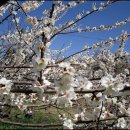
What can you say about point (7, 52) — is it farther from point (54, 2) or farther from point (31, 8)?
point (54, 2)

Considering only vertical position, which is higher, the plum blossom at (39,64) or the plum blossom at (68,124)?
the plum blossom at (39,64)

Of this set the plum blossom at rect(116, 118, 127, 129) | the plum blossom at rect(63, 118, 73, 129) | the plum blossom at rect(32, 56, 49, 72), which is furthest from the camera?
the plum blossom at rect(116, 118, 127, 129)

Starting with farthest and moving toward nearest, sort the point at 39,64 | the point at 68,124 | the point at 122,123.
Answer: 1. the point at 122,123
2. the point at 68,124
3. the point at 39,64

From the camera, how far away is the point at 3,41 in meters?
9.16

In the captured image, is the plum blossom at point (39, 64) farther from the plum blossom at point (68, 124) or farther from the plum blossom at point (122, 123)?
the plum blossom at point (122, 123)

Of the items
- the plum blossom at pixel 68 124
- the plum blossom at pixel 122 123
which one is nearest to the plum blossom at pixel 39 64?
the plum blossom at pixel 68 124

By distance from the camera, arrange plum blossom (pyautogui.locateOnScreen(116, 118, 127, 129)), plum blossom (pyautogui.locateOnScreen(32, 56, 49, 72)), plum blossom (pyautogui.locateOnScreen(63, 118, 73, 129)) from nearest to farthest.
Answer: plum blossom (pyautogui.locateOnScreen(32, 56, 49, 72)) → plum blossom (pyautogui.locateOnScreen(63, 118, 73, 129)) → plum blossom (pyautogui.locateOnScreen(116, 118, 127, 129))

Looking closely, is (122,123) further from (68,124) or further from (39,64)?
(39,64)

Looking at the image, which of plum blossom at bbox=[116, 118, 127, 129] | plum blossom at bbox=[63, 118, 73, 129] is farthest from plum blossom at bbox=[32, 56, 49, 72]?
plum blossom at bbox=[116, 118, 127, 129]

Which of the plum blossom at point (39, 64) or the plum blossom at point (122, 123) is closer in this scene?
the plum blossom at point (39, 64)

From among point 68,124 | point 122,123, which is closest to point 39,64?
point 68,124

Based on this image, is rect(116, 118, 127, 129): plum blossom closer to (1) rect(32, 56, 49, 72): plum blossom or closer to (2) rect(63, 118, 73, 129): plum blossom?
(2) rect(63, 118, 73, 129): plum blossom

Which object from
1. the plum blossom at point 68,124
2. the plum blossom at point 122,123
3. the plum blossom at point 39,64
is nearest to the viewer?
the plum blossom at point 39,64

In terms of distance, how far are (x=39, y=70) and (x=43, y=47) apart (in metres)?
0.42
